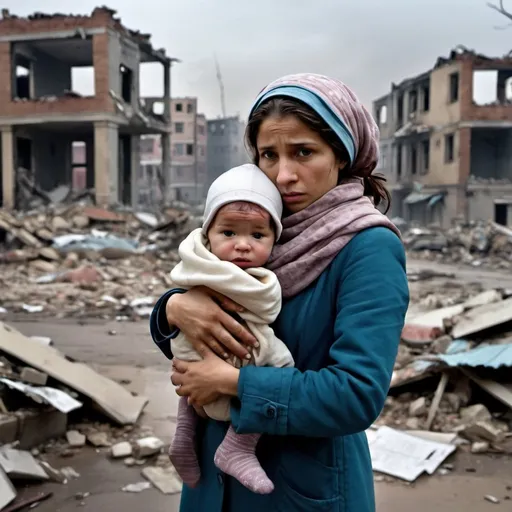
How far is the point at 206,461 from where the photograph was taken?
4.88 feet

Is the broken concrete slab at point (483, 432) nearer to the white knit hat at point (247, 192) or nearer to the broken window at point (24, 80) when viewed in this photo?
the white knit hat at point (247, 192)

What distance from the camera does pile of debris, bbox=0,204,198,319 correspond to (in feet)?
32.1

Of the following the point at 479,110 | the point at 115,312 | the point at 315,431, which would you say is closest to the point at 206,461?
the point at 315,431

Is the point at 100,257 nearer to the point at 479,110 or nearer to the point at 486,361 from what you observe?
the point at 486,361

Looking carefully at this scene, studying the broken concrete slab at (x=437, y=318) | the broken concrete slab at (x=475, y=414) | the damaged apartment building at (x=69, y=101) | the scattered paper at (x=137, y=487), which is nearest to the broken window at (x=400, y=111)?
the damaged apartment building at (x=69, y=101)

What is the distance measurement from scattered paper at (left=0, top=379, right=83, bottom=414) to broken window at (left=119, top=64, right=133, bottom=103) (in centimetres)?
1970

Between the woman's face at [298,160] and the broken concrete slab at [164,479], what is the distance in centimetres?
281

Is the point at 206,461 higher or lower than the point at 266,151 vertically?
lower

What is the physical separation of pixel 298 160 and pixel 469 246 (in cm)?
2031

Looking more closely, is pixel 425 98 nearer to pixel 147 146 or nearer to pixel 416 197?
pixel 416 197

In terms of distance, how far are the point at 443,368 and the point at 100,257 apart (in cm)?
1031

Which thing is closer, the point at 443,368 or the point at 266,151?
the point at 266,151

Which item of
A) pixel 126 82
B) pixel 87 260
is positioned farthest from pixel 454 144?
pixel 87 260

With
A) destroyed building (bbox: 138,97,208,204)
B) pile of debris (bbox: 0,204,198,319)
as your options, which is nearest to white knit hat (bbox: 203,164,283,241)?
pile of debris (bbox: 0,204,198,319)
